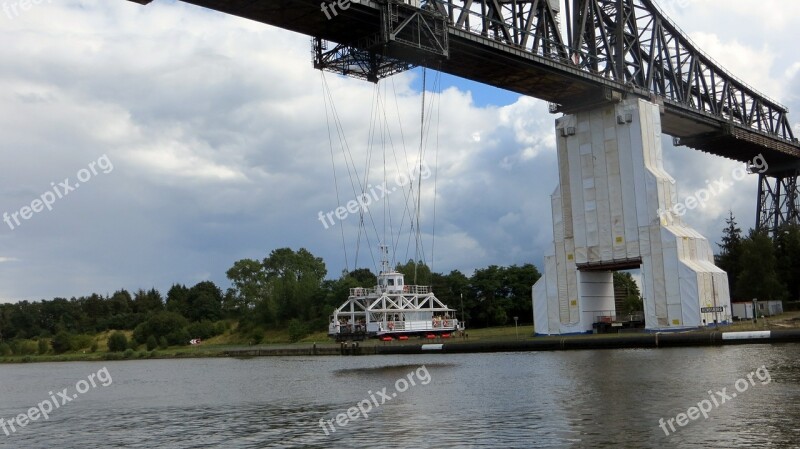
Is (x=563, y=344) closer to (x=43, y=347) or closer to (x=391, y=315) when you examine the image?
(x=391, y=315)

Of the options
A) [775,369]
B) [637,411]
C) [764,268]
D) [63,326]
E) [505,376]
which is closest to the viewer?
[637,411]

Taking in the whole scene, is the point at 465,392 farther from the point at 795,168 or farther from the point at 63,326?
the point at 63,326

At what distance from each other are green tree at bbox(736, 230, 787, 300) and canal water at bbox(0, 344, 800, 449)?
103 ft

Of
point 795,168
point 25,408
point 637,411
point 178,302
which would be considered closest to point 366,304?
point 795,168

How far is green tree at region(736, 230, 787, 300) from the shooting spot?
73.6 metres

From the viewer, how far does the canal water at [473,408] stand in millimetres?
20125

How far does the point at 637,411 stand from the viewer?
23016mm

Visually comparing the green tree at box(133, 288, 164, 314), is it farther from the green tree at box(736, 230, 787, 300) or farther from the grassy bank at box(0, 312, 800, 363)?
the green tree at box(736, 230, 787, 300)

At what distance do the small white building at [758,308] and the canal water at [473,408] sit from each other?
68.3 ft

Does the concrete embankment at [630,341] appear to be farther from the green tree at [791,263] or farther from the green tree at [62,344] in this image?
the green tree at [62,344]

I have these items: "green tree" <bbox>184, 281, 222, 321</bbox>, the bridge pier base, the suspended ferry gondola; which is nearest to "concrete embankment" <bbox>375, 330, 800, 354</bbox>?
the bridge pier base

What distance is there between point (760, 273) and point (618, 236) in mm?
22269

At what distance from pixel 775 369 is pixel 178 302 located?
155m

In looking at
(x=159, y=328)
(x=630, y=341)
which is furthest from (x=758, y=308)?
(x=159, y=328)
